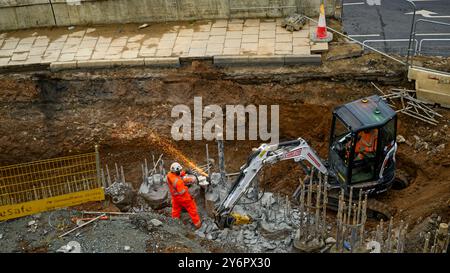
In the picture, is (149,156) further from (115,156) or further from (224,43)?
(224,43)

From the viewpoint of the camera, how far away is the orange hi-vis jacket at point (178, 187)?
1023cm

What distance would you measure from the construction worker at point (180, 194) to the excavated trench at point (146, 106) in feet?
6.44

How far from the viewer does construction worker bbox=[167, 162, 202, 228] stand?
33.7ft

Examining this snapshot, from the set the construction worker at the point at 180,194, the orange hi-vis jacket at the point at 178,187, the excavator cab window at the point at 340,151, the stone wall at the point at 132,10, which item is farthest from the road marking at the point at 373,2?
the orange hi-vis jacket at the point at 178,187

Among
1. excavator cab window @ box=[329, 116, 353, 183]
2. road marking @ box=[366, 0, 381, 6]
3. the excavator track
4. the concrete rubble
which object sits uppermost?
road marking @ box=[366, 0, 381, 6]

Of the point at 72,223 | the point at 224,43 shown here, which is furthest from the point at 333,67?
the point at 72,223

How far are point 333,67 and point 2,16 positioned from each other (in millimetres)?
8955

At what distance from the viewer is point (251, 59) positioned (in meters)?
13.2

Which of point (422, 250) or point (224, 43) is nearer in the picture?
point (422, 250)

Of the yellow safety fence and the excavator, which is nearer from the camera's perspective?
the excavator

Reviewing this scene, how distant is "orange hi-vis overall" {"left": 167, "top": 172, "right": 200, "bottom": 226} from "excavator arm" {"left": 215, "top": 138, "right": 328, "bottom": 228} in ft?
1.59

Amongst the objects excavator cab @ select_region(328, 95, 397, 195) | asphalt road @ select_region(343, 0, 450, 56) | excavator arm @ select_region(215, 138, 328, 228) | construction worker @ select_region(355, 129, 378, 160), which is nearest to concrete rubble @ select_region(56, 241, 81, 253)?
excavator arm @ select_region(215, 138, 328, 228)

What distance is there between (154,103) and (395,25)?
673 centimetres

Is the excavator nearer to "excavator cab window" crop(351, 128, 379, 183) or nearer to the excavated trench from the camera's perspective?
Answer: "excavator cab window" crop(351, 128, 379, 183)
